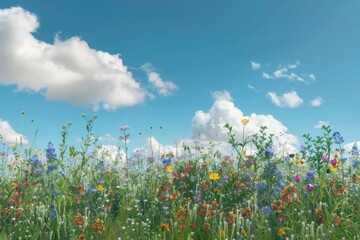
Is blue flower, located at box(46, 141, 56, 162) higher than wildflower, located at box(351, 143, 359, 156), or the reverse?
wildflower, located at box(351, 143, 359, 156)

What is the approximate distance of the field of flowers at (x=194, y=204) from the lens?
5.17 metres

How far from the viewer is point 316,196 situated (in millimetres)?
6062

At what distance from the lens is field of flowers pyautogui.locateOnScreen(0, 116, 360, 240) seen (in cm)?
517

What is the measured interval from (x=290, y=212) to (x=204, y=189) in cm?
141

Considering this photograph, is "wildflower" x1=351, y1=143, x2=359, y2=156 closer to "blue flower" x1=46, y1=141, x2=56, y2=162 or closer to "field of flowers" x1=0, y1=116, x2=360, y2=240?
"field of flowers" x1=0, y1=116, x2=360, y2=240

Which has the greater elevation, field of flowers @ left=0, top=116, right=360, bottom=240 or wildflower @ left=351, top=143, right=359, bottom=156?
wildflower @ left=351, top=143, right=359, bottom=156

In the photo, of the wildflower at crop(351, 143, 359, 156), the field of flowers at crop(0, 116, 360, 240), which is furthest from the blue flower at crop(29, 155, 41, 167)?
the wildflower at crop(351, 143, 359, 156)

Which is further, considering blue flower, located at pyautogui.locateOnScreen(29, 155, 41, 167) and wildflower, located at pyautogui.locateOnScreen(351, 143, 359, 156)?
wildflower, located at pyautogui.locateOnScreen(351, 143, 359, 156)

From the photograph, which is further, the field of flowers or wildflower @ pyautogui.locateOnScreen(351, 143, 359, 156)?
wildflower @ pyautogui.locateOnScreen(351, 143, 359, 156)

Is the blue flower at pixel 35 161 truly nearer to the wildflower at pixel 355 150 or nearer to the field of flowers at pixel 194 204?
the field of flowers at pixel 194 204

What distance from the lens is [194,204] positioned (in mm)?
6316

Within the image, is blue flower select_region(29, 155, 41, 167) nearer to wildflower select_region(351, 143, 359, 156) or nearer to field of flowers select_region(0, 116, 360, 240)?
field of flowers select_region(0, 116, 360, 240)

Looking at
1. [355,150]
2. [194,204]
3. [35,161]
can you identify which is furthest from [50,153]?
[355,150]

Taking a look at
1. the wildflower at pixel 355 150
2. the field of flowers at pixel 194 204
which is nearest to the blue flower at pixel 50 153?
the field of flowers at pixel 194 204
